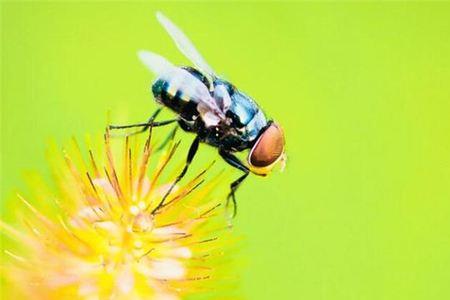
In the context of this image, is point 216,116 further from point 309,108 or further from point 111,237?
point 309,108

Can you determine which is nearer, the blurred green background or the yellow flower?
the yellow flower

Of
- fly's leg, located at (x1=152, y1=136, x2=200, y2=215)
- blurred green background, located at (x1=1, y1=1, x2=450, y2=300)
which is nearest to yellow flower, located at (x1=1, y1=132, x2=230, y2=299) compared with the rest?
fly's leg, located at (x1=152, y1=136, x2=200, y2=215)

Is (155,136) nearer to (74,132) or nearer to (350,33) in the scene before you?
(74,132)

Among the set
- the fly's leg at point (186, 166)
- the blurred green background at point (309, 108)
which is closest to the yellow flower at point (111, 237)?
the fly's leg at point (186, 166)

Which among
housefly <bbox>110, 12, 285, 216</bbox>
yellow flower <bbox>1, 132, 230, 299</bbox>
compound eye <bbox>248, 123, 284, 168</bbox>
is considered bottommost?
yellow flower <bbox>1, 132, 230, 299</bbox>

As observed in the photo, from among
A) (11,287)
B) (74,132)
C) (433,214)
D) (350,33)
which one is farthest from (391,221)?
(11,287)

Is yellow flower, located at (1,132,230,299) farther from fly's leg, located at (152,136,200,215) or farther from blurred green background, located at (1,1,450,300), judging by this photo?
blurred green background, located at (1,1,450,300)

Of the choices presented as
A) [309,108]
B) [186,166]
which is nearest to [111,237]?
[186,166]
